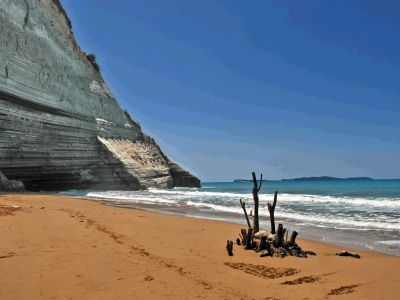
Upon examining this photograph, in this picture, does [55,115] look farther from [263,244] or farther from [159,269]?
[159,269]

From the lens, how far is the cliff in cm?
2691

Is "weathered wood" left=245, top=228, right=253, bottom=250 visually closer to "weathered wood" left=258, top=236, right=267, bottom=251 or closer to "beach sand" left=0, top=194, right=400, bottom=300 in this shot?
"beach sand" left=0, top=194, right=400, bottom=300

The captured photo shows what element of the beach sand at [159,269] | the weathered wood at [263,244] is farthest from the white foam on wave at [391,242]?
the weathered wood at [263,244]

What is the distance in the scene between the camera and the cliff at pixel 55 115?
88.3 ft

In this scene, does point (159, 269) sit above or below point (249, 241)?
below

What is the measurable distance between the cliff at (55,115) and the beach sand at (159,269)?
18.3 m

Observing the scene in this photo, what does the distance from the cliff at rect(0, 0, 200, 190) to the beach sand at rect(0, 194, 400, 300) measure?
18274 millimetres

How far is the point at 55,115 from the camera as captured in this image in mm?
31094

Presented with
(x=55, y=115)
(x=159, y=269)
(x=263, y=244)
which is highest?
(x=55, y=115)

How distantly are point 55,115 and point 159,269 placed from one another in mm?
27340

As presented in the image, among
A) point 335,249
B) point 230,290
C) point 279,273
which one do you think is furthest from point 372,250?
point 230,290

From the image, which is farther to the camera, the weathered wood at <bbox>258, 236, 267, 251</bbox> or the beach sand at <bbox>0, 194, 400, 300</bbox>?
the weathered wood at <bbox>258, 236, 267, 251</bbox>

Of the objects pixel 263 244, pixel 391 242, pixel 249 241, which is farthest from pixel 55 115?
pixel 391 242

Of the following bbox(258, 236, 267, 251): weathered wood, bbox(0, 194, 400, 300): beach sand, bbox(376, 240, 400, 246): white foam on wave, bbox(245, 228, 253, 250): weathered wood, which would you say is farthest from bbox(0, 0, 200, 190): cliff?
bbox(376, 240, 400, 246): white foam on wave
